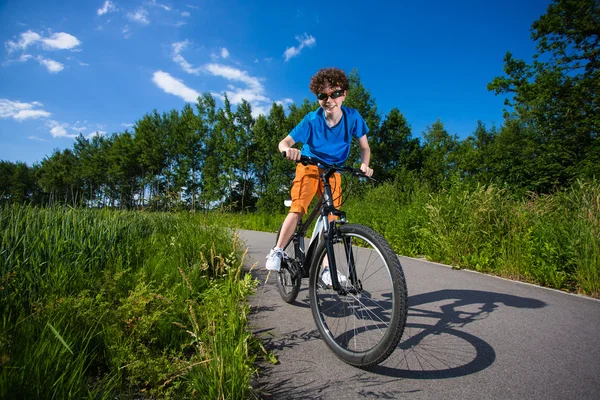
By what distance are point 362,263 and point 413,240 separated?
532 centimetres

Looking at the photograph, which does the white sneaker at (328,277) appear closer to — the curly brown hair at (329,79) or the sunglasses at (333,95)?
the sunglasses at (333,95)

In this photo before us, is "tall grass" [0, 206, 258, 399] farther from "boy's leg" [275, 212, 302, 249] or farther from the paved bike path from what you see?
"boy's leg" [275, 212, 302, 249]

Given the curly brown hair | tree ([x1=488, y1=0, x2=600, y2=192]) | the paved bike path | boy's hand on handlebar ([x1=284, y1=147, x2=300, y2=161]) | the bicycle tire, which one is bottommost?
the paved bike path

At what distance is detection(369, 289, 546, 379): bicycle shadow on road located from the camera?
2113 mm

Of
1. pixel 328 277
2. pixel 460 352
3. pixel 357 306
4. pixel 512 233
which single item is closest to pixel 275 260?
pixel 328 277

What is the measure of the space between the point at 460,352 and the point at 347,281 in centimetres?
100

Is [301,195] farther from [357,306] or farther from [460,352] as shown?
[460,352]

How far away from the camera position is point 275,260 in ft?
10.5

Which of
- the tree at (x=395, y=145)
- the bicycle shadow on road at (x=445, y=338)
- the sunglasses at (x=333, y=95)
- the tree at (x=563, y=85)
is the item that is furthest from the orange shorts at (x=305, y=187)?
the tree at (x=395, y=145)

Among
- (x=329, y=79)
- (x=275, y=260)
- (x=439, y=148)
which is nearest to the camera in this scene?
(x=275, y=260)

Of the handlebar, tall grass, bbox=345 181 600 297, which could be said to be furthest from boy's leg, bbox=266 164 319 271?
tall grass, bbox=345 181 600 297

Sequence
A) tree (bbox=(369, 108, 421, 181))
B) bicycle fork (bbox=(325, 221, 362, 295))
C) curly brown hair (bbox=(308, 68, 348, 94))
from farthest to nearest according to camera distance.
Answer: tree (bbox=(369, 108, 421, 181)) < curly brown hair (bbox=(308, 68, 348, 94)) < bicycle fork (bbox=(325, 221, 362, 295))

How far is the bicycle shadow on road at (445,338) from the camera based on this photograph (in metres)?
2.11

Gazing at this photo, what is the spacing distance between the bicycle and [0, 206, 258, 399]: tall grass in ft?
2.07
